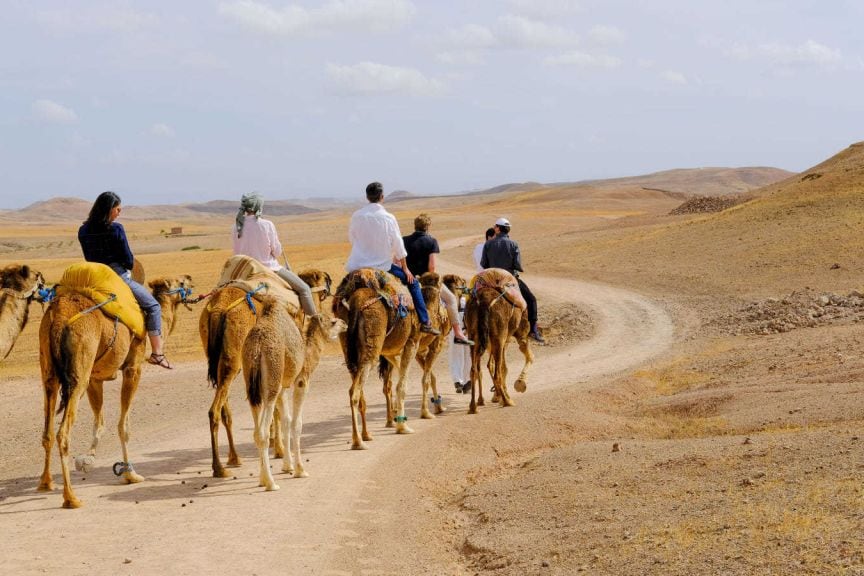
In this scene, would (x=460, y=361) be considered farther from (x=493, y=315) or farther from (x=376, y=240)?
(x=376, y=240)

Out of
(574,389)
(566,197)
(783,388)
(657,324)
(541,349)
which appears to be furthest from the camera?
(566,197)

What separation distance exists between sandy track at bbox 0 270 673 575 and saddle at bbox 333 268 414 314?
171 centimetres

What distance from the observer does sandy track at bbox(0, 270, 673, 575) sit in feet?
25.6

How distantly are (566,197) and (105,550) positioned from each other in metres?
126

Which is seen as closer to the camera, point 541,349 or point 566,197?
point 541,349

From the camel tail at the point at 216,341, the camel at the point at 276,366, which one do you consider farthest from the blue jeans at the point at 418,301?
the camel tail at the point at 216,341

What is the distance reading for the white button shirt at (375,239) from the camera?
12.7 m

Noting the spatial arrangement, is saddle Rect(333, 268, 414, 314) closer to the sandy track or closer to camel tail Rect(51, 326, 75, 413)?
the sandy track

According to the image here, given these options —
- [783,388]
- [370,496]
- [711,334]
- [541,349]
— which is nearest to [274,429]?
[370,496]

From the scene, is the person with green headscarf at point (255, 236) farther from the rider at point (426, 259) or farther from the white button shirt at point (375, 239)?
the rider at point (426, 259)

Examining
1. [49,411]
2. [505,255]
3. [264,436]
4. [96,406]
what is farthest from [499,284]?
[49,411]

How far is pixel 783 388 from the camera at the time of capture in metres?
13.8

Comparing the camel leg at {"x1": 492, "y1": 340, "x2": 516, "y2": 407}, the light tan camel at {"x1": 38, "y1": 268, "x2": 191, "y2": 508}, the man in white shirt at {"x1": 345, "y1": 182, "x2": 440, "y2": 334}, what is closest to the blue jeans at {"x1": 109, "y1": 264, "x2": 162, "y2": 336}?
the light tan camel at {"x1": 38, "y1": 268, "x2": 191, "y2": 508}

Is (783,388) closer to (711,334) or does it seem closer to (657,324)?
(711,334)
